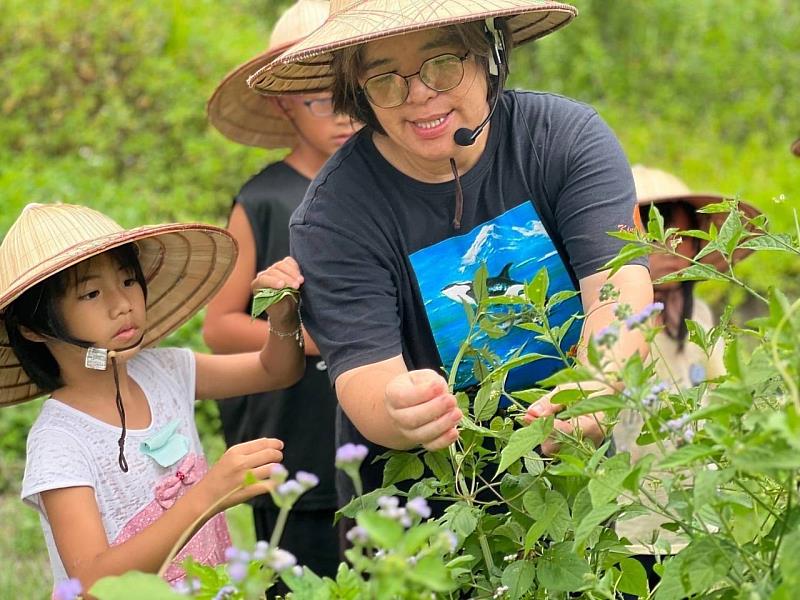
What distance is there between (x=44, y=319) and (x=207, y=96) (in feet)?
14.3

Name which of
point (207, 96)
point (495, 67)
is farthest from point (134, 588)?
point (207, 96)

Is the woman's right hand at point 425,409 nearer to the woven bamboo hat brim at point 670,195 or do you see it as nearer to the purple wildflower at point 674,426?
the purple wildflower at point 674,426

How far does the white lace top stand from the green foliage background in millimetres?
2237

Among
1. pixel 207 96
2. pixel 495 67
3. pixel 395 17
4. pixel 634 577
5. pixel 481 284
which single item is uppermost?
pixel 395 17

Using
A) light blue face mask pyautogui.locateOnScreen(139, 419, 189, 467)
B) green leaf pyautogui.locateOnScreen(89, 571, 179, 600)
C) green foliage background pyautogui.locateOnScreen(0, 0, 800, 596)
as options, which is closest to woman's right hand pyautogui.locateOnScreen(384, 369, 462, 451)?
green leaf pyautogui.locateOnScreen(89, 571, 179, 600)

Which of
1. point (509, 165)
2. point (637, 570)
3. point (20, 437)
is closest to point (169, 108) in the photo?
point (20, 437)

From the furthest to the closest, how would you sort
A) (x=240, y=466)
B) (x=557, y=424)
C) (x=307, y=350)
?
1. (x=307, y=350)
2. (x=240, y=466)
3. (x=557, y=424)

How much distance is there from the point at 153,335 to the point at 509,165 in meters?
0.82

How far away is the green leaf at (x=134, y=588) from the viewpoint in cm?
111

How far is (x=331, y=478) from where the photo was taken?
2.91 meters

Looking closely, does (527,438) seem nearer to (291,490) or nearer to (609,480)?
(609,480)

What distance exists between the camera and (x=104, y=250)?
206 centimetres

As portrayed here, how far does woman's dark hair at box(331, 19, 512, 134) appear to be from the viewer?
1951mm

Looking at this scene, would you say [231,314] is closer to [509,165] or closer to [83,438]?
[83,438]
